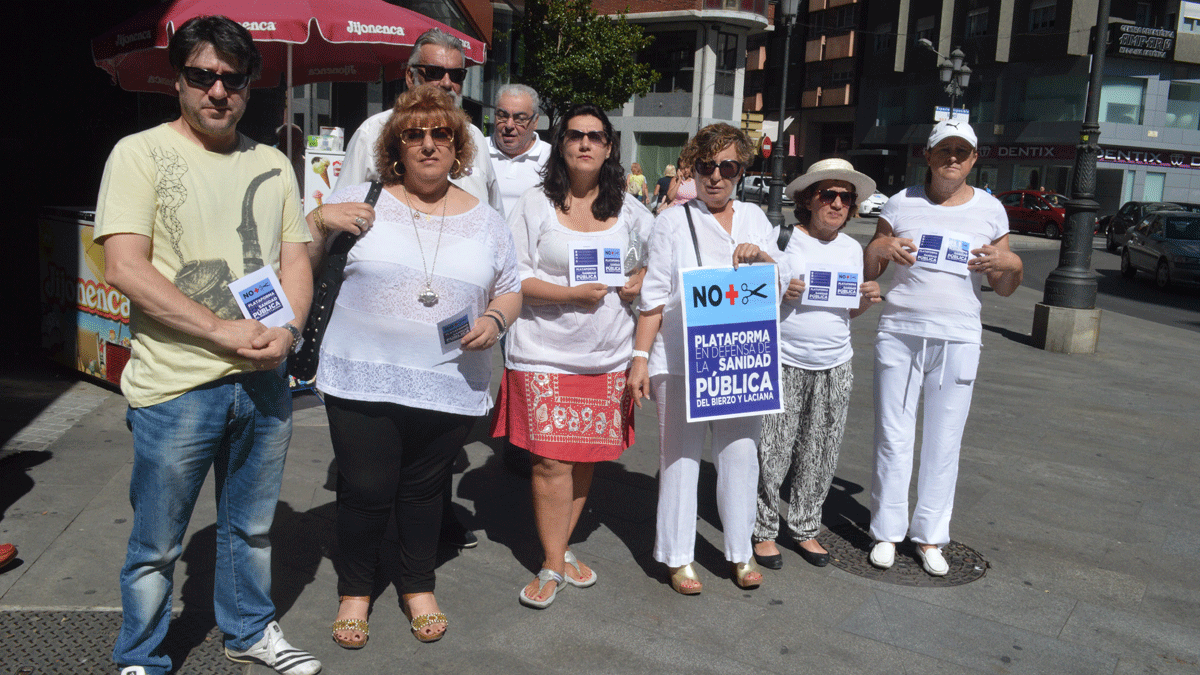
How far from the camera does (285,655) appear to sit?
10.4ft

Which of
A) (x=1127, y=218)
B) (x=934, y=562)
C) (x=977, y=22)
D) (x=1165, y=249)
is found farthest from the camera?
(x=977, y=22)

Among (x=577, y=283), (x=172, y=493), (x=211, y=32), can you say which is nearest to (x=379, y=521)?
(x=172, y=493)

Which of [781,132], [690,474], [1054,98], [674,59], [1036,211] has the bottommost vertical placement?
[690,474]

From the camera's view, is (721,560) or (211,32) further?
(721,560)

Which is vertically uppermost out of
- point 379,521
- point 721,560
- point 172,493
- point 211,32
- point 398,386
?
point 211,32

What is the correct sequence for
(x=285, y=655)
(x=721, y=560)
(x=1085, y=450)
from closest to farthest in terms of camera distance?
(x=285, y=655) < (x=721, y=560) < (x=1085, y=450)

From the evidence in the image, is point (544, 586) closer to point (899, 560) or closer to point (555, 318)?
point (555, 318)

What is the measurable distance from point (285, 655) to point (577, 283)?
172 centimetres

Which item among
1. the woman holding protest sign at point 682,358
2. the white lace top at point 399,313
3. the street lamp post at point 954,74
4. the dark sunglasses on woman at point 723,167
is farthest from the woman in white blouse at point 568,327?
the street lamp post at point 954,74

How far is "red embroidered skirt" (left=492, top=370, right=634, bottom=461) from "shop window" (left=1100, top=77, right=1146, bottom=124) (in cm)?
4324

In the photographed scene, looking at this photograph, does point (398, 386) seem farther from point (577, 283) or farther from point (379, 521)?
point (577, 283)

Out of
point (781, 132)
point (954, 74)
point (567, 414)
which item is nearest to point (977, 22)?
point (954, 74)

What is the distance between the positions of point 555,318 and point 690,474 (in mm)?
893

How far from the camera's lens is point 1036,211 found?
33219mm
